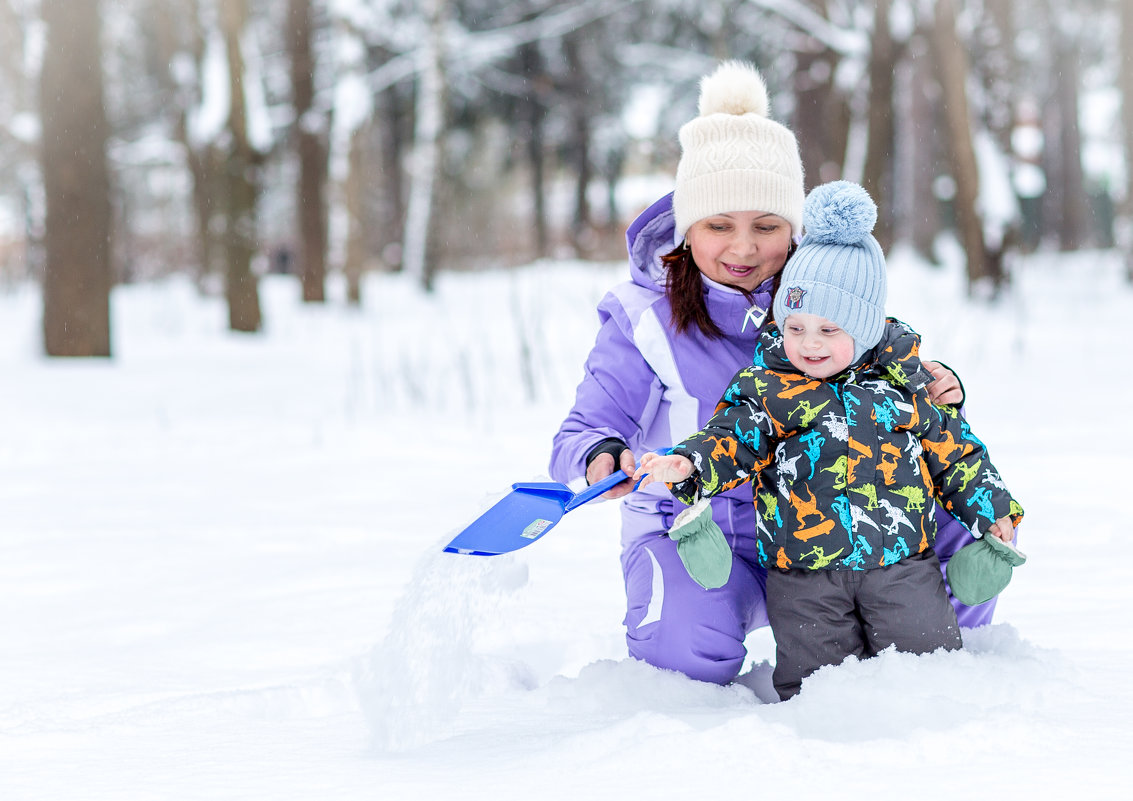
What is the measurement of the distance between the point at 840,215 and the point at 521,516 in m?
0.80

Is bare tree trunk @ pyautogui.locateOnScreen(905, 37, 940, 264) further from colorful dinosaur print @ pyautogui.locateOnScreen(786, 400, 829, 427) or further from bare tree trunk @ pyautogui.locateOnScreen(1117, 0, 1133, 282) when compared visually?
colorful dinosaur print @ pyautogui.locateOnScreen(786, 400, 829, 427)

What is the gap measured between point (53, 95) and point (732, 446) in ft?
21.1

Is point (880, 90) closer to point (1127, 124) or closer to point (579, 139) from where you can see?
point (1127, 124)

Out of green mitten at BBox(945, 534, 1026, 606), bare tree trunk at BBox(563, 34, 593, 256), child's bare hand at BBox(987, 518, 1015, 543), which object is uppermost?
bare tree trunk at BBox(563, 34, 593, 256)

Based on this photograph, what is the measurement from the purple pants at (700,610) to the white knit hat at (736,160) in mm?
696

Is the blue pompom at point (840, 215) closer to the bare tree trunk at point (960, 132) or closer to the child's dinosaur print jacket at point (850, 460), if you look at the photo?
the child's dinosaur print jacket at point (850, 460)

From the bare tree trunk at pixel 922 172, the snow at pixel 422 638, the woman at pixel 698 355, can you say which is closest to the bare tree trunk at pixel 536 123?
the bare tree trunk at pixel 922 172

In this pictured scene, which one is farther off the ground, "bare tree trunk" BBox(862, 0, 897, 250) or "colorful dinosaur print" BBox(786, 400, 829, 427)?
"bare tree trunk" BBox(862, 0, 897, 250)

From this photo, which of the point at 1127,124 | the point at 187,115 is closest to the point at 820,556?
the point at 1127,124

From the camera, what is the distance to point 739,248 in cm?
225

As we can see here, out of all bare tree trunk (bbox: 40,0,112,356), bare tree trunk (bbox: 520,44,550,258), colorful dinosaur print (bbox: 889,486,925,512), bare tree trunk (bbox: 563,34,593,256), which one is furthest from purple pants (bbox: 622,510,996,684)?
bare tree trunk (bbox: 520,44,550,258)

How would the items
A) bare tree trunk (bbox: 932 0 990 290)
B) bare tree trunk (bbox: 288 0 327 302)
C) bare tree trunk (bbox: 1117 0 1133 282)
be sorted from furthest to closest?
1. bare tree trunk (bbox: 288 0 327 302)
2. bare tree trunk (bbox: 1117 0 1133 282)
3. bare tree trunk (bbox: 932 0 990 290)

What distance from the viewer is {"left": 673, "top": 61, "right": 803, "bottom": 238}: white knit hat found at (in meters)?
2.24

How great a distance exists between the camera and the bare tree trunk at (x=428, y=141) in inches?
551
